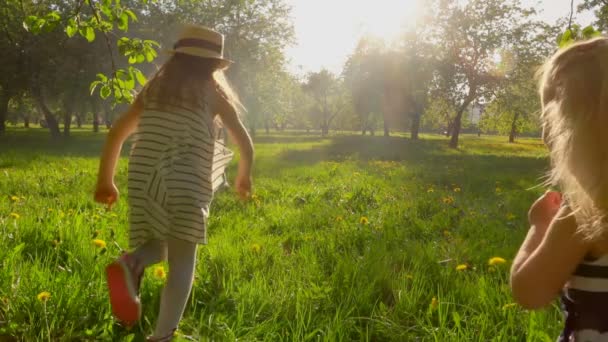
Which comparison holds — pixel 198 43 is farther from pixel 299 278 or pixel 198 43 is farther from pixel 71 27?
pixel 299 278

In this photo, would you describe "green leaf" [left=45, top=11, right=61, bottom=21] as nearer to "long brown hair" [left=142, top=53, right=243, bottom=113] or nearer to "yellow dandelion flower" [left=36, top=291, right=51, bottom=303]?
"long brown hair" [left=142, top=53, right=243, bottom=113]

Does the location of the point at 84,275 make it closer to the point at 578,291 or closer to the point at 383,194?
the point at 578,291

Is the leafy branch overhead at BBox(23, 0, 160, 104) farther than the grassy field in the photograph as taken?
Yes

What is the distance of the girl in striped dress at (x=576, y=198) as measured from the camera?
3.37 feet

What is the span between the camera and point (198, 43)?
92.9 inches

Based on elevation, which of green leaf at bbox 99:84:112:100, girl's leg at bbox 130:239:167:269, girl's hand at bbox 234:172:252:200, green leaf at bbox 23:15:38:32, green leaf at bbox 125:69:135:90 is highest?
green leaf at bbox 23:15:38:32

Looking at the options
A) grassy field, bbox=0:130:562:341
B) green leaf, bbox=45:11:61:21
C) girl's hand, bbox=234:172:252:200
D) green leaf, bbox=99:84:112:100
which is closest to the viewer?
grassy field, bbox=0:130:562:341

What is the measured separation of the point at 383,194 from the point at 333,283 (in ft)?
13.9

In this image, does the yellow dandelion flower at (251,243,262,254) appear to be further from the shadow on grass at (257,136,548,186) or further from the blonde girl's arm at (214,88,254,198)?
the shadow on grass at (257,136,548,186)

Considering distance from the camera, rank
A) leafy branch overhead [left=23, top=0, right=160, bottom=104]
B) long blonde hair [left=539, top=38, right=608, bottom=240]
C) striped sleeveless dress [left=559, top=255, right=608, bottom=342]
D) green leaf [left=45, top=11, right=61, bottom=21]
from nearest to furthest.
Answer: long blonde hair [left=539, top=38, right=608, bottom=240] → striped sleeveless dress [left=559, top=255, right=608, bottom=342] → green leaf [left=45, top=11, right=61, bottom=21] → leafy branch overhead [left=23, top=0, right=160, bottom=104]

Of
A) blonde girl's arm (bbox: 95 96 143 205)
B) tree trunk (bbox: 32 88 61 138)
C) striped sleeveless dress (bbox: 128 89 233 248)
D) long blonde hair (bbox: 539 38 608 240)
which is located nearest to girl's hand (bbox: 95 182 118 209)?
blonde girl's arm (bbox: 95 96 143 205)

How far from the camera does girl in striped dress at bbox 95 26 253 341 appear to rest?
2158 mm

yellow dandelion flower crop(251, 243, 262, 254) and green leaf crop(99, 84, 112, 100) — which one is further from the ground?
green leaf crop(99, 84, 112, 100)

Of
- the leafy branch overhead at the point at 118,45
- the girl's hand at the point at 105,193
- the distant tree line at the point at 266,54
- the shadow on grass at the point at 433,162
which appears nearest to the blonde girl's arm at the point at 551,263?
the girl's hand at the point at 105,193
